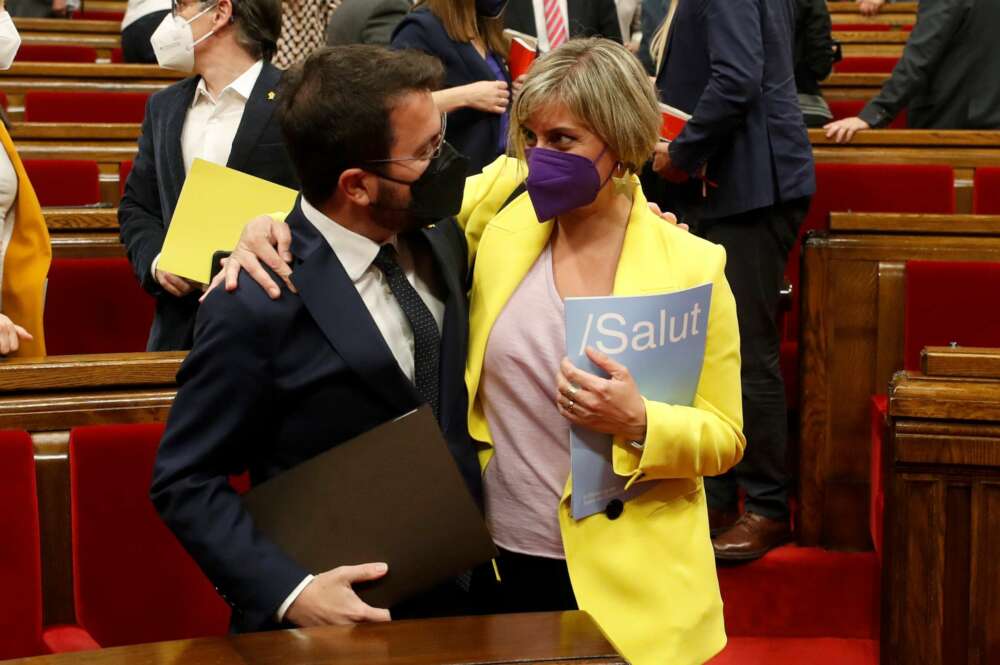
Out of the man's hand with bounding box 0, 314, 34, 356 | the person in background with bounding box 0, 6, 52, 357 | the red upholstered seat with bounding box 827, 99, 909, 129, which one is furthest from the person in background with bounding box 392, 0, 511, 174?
the red upholstered seat with bounding box 827, 99, 909, 129

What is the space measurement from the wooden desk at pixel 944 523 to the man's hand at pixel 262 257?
33.0 inches

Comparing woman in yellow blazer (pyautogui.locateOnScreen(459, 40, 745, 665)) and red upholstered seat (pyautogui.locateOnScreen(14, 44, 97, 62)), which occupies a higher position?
woman in yellow blazer (pyautogui.locateOnScreen(459, 40, 745, 665))

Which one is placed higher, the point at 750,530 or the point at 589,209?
the point at 589,209

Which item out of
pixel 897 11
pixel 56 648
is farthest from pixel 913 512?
pixel 897 11

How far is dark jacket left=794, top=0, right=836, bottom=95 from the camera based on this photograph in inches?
124

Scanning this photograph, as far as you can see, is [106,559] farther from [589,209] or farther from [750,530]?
[750,530]

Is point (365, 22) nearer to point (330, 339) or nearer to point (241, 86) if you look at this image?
point (241, 86)

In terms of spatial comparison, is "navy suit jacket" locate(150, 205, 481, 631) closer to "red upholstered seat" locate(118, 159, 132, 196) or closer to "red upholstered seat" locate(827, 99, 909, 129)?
"red upholstered seat" locate(118, 159, 132, 196)

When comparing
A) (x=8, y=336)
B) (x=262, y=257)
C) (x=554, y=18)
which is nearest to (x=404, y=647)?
(x=262, y=257)

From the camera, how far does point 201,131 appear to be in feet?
6.64

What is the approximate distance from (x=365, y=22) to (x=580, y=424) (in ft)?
5.68

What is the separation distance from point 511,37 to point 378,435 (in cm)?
135

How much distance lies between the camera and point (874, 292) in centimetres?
239

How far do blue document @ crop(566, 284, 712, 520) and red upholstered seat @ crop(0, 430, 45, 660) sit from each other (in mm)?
658
